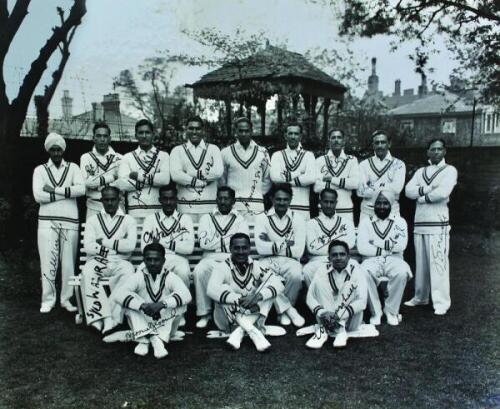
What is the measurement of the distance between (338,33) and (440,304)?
6621 mm

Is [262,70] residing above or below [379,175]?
above

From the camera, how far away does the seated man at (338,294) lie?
489 cm

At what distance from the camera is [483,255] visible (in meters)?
9.15

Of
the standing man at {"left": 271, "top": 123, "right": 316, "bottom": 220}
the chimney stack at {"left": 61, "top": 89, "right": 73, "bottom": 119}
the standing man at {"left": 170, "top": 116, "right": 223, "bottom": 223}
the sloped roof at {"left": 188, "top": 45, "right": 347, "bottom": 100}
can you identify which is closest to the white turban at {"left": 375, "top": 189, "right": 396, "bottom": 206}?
the standing man at {"left": 271, "top": 123, "right": 316, "bottom": 220}

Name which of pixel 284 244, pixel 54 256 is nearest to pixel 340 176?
pixel 284 244

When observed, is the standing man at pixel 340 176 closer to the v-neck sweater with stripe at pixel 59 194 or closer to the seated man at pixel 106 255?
the seated man at pixel 106 255

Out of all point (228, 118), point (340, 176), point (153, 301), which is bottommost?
point (153, 301)

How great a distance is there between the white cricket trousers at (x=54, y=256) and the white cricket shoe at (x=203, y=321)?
1620mm

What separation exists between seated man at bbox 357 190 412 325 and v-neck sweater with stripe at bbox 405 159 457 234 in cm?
27

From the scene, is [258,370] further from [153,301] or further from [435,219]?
[435,219]

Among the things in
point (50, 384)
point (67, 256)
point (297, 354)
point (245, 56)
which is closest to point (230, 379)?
point (297, 354)

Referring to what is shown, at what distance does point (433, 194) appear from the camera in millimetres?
5805

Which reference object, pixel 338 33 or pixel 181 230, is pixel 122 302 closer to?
A: pixel 181 230

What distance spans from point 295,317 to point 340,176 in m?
1.86
